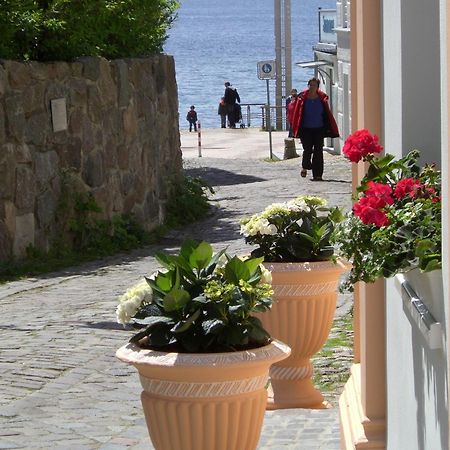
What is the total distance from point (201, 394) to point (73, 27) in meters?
9.77

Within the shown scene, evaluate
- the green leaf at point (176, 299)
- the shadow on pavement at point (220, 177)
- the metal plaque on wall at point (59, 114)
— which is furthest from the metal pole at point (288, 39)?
the green leaf at point (176, 299)

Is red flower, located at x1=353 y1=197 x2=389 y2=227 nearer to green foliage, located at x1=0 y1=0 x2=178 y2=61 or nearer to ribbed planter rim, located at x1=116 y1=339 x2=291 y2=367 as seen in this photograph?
ribbed planter rim, located at x1=116 y1=339 x2=291 y2=367

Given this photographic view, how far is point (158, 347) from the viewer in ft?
15.7

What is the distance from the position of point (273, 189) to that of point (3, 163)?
7905 millimetres

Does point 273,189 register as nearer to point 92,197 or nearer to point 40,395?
point 92,197

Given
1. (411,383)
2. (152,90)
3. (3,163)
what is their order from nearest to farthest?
(411,383) < (3,163) < (152,90)

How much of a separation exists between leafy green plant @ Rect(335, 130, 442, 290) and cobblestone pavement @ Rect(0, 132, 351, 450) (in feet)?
7.62

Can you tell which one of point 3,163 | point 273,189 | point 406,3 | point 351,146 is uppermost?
point 406,3

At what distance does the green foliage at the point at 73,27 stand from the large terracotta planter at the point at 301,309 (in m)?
6.87

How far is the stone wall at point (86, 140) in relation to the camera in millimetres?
12516

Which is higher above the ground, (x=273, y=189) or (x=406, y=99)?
(x=406, y=99)

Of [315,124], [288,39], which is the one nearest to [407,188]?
[315,124]

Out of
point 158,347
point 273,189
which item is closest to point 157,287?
point 158,347

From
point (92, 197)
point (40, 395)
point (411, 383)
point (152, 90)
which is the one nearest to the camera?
point (411, 383)
